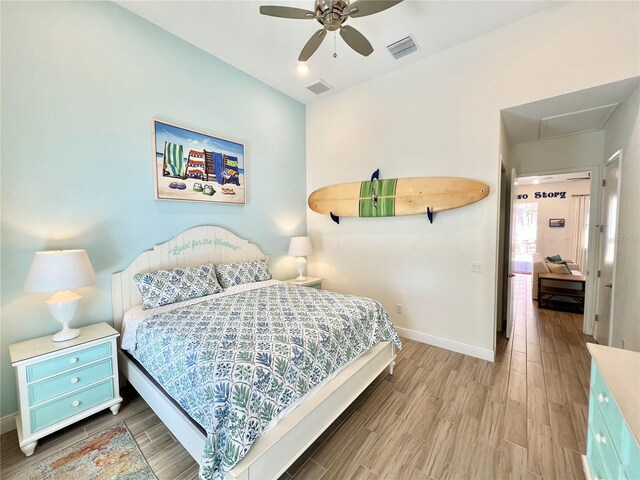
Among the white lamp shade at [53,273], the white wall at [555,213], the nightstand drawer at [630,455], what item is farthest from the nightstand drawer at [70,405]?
the white wall at [555,213]

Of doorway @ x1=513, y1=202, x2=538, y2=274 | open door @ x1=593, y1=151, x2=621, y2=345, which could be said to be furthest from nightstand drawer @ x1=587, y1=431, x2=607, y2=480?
doorway @ x1=513, y1=202, x2=538, y2=274

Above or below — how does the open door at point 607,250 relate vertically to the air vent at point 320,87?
below

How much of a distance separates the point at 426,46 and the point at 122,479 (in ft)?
14.4

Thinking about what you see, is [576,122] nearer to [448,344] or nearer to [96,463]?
[448,344]

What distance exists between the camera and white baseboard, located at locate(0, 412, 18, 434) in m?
1.84

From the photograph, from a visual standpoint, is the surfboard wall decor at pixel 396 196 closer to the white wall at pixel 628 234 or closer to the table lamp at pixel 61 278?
the white wall at pixel 628 234

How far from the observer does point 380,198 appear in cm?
332

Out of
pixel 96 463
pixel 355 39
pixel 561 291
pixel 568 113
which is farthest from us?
pixel 561 291

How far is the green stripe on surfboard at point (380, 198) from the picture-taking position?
3.24 meters

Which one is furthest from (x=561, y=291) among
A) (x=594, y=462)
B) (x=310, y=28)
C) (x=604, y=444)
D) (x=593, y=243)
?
(x=310, y=28)

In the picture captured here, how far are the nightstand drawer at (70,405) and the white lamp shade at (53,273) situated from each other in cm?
79

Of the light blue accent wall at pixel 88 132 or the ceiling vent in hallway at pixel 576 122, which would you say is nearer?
the light blue accent wall at pixel 88 132

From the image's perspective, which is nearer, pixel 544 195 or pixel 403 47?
pixel 403 47

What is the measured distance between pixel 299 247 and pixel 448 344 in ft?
7.33
